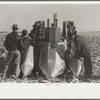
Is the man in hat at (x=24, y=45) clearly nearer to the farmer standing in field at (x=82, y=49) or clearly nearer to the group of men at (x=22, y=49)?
the group of men at (x=22, y=49)

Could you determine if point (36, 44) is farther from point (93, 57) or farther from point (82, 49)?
point (93, 57)

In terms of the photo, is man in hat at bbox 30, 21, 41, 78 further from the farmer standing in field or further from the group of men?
the farmer standing in field

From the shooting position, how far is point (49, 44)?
198cm

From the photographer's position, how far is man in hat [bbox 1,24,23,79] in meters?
1.98

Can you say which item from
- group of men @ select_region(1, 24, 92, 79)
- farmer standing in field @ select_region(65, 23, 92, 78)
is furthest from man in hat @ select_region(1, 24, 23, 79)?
farmer standing in field @ select_region(65, 23, 92, 78)

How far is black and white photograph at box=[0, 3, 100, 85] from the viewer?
6.47ft

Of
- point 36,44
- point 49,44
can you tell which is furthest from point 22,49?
point 49,44

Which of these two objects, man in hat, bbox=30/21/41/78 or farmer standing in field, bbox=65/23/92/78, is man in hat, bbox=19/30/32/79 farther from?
farmer standing in field, bbox=65/23/92/78

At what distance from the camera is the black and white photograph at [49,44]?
1973 millimetres

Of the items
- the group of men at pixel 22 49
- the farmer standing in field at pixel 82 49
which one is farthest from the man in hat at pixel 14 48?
the farmer standing in field at pixel 82 49

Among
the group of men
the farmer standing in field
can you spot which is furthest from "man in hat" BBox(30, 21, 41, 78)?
the farmer standing in field

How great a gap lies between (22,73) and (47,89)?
29 cm

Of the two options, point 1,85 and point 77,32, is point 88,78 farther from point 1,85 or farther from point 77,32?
point 1,85
